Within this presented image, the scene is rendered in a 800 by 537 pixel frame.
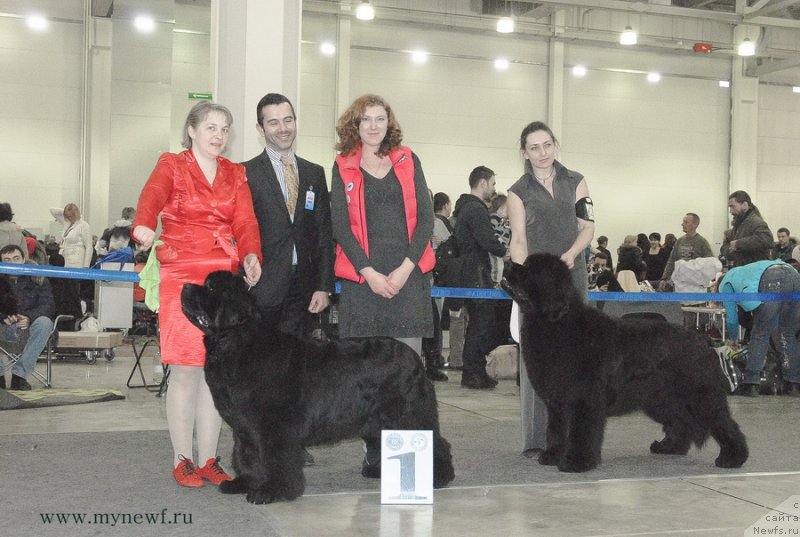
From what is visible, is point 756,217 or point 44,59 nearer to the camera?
point 756,217

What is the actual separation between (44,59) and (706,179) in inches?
551

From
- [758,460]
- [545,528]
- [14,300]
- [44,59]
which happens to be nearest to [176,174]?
[545,528]

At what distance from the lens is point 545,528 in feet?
10.5

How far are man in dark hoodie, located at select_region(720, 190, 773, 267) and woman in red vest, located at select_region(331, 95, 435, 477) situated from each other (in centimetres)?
493

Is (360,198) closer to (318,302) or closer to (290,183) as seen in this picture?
(290,183)

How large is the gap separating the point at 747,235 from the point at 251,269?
632cm

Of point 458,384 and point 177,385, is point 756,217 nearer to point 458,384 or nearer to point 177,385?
point 458,384

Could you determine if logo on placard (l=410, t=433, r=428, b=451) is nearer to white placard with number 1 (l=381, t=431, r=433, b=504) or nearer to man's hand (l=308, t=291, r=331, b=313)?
white placard with number 1 (l=381, t=431, r=433, b=504)

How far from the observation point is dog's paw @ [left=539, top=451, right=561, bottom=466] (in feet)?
14.1

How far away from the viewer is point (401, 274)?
388 cm

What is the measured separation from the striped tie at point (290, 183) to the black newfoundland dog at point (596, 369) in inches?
41.2

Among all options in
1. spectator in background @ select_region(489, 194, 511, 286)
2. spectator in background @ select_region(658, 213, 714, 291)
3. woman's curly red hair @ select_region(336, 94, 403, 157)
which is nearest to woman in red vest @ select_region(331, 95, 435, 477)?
woman's curly red hair @ select_region(336, 94, 403, 157)

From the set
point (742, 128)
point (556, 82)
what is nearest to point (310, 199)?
point (556, 82)
